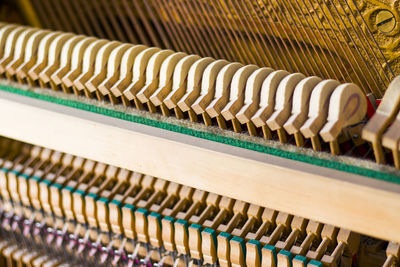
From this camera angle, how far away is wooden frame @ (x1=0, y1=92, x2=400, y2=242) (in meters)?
1.26

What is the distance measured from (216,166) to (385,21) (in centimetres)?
62

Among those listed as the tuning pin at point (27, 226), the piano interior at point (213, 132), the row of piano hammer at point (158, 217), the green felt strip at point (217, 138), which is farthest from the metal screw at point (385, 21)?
the tuning pin at point (27, 226)

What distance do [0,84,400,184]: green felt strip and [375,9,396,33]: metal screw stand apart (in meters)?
0.46

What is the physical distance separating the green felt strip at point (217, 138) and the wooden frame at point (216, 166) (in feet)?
0.06

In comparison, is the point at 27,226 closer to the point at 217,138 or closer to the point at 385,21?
the point at 217,138

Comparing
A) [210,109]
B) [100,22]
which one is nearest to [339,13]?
[210,109]

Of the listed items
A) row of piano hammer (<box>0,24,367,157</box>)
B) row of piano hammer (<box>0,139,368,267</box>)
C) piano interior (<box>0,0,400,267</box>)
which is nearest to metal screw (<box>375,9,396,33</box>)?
piano interior (<box>0,0,400,267</box>)

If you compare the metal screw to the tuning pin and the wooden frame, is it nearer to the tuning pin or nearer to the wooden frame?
the wooden frame

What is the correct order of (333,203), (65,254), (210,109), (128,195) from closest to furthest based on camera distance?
1. (333,203)
2. (210,109)
3. (128,195)
4. (65,254)

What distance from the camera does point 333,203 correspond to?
1.30m

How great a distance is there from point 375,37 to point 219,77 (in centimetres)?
47

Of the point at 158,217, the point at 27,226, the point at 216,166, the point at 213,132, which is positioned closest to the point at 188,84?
the point at 213,132

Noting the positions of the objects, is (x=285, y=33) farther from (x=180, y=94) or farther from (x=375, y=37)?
(x=180, y=94)

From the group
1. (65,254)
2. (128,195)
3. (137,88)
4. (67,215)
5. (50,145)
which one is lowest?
(65,254)
